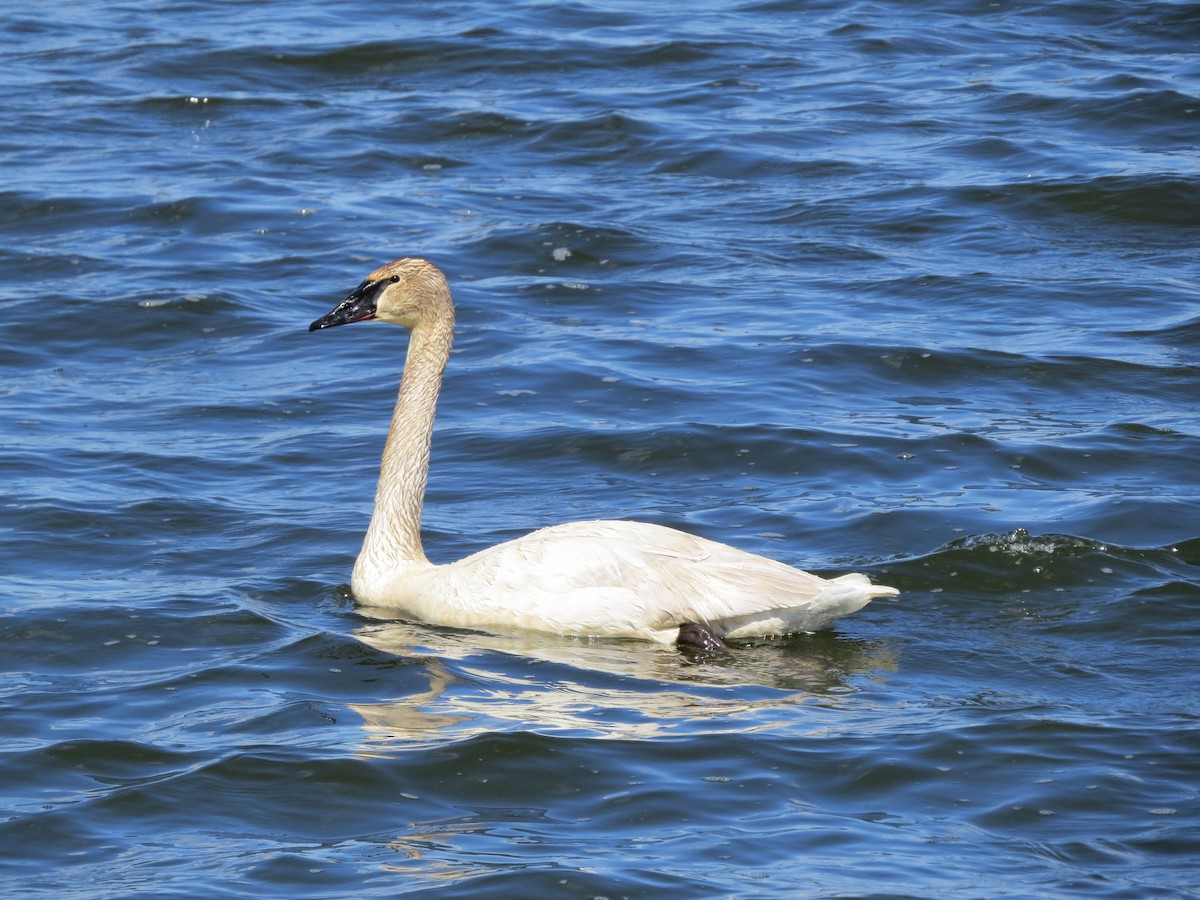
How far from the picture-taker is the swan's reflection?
295 inches

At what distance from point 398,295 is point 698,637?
2.40 metres

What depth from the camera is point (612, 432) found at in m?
11.6

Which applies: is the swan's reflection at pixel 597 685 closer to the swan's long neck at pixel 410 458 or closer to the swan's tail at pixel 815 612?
the swan's tail at pixel 815 612

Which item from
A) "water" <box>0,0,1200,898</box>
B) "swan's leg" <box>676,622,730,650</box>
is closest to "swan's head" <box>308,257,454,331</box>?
"water" <box>0,0,1200,898</box>

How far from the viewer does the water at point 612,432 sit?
6793 millimetres

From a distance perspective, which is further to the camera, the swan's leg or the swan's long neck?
the swan's long neck

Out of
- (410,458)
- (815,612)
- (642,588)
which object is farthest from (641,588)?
(410,458)

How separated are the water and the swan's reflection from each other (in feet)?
0.10

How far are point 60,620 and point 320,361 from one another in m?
4.76

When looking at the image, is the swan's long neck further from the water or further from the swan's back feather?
the swan's back feather

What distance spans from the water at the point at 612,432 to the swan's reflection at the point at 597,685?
31mm

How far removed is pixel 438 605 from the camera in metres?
8.84

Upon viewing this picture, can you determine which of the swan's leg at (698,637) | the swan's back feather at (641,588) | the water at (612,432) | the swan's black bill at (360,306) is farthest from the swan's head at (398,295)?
the swan's leg at (698,637)

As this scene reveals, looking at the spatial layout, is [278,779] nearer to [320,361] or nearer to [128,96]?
[320,361]
